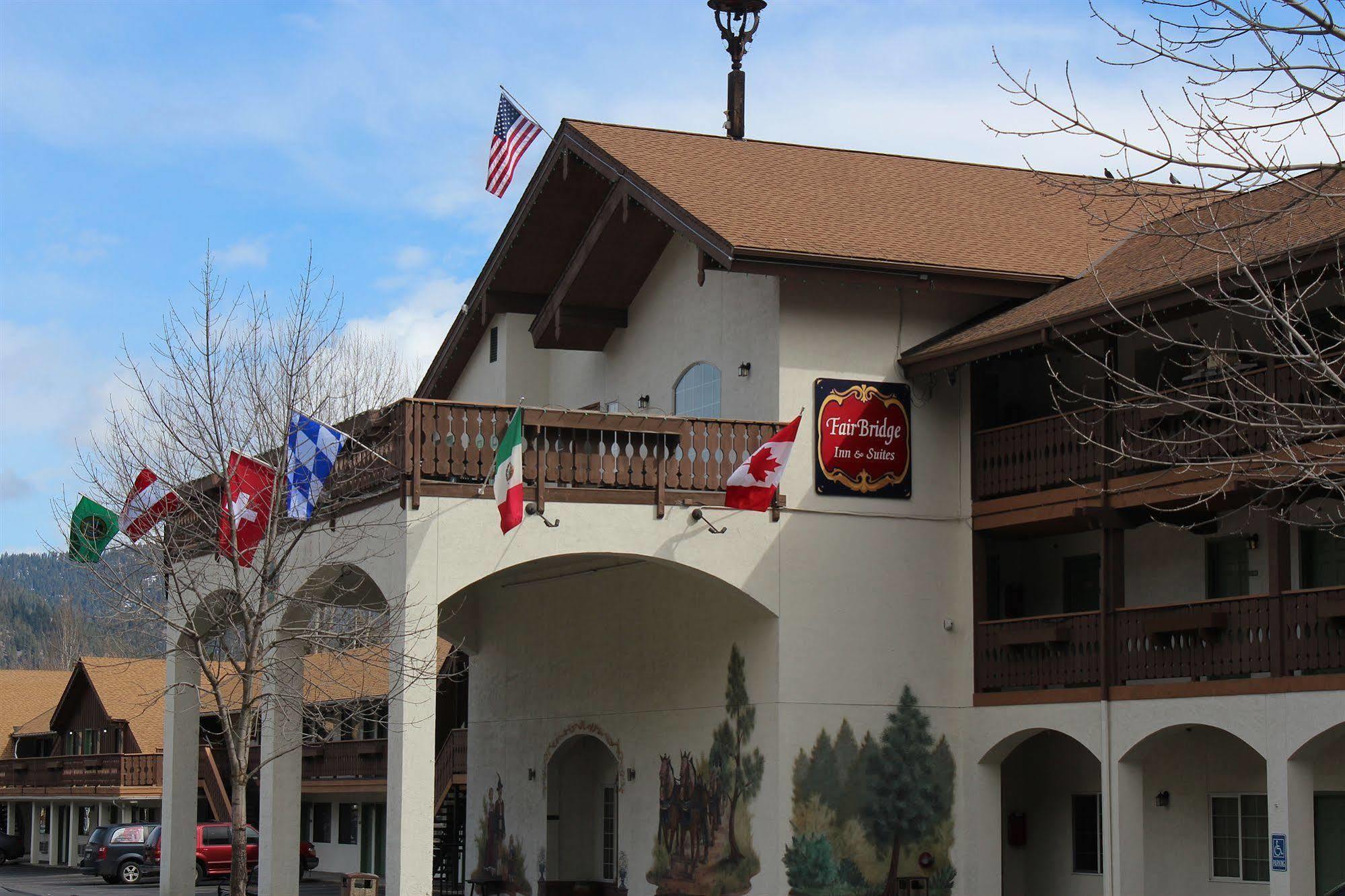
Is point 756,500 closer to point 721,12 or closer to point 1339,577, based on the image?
point 1339,577

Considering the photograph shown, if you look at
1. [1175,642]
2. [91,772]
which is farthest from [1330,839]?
[91,772]

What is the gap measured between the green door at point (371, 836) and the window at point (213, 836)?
3.36 m

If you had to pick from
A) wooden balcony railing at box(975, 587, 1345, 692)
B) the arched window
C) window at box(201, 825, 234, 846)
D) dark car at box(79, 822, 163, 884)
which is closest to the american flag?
the arched window

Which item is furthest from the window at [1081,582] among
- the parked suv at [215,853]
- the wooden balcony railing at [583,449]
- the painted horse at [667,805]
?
the parked suv at [215,853]

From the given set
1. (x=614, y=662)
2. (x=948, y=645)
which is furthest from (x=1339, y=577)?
(x=614, y=662)

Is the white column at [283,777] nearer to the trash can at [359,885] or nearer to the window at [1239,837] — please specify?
the trash can at [359,885]

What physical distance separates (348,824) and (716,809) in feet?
87.0

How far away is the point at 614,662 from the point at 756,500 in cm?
585

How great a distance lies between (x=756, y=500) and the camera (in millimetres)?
22594

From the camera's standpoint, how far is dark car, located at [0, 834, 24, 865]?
197ft

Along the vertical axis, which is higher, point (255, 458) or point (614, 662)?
point (255, 458)

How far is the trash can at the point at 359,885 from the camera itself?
22594 millimetres

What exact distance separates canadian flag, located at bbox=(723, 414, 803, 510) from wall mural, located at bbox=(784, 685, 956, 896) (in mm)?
3244

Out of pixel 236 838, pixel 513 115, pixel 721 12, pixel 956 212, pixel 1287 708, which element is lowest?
pixel 236 838
